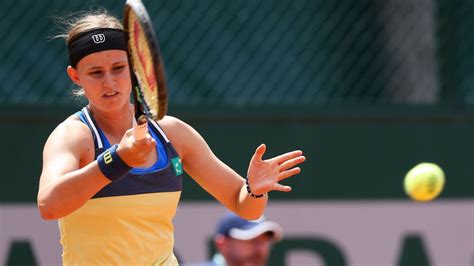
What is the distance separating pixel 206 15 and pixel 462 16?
5.43 ft

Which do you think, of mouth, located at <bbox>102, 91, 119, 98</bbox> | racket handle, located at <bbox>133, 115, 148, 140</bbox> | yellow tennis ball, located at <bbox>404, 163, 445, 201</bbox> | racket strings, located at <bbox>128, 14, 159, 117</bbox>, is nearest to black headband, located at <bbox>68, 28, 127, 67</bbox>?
mouth, located at <bbox>102, 91, 119, 98</bbox>

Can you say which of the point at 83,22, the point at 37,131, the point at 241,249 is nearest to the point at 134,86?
the point at 83,22

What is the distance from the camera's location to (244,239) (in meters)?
4.95

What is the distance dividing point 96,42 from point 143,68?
37 centimetres

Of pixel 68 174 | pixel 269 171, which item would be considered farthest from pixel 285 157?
pixel 68 174

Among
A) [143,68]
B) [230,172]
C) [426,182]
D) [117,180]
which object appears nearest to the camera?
[143,68]

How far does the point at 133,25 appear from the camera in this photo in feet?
9.52

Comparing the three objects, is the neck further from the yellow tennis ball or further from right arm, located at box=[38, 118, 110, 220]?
the yellow tennis ball

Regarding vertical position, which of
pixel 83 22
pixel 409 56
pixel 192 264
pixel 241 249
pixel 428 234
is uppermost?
pixel 409 56

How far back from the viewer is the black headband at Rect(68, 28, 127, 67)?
315 centimetres

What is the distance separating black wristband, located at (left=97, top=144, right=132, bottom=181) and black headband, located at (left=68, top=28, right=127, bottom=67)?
479mm

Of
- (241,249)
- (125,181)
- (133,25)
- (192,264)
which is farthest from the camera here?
(192,264)

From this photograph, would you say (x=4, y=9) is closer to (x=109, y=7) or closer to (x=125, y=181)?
(x=109, y=7)

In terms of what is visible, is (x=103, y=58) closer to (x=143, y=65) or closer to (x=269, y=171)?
(x=143, y=65)
